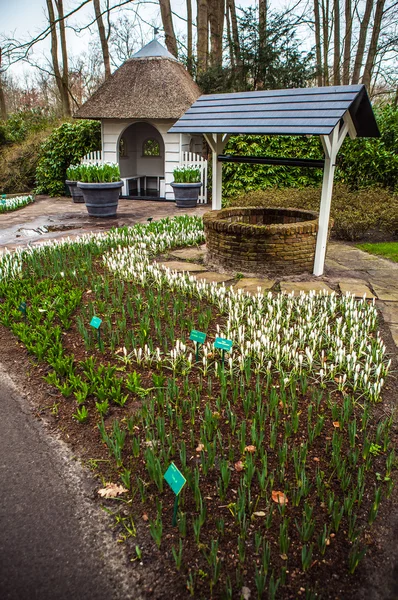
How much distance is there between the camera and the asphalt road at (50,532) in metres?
2.04

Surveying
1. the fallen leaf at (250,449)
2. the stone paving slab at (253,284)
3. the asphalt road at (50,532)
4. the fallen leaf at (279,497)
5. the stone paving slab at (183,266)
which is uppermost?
the stone paving slab at (183,266)

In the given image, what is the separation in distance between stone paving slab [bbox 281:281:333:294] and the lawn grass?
2228 mm

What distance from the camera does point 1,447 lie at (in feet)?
9.90

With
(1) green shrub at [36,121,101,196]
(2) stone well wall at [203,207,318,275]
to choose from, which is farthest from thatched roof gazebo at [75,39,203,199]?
(2) stone well wall at [203,207,318,275]

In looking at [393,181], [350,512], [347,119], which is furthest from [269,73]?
[350,512]

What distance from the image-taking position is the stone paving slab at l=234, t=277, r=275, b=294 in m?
5.77

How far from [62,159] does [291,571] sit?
52.4 ft

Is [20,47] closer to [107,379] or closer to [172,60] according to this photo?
[172,60]

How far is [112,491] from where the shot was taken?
2.56 m

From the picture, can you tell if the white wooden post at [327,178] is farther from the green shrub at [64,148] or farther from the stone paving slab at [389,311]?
the green shrub at [64,148]

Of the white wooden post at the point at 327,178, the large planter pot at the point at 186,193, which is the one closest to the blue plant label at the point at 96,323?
the white wooden post at the point at 327,178

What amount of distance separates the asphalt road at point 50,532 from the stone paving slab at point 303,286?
3.59m

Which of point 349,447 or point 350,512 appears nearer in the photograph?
point 350,512

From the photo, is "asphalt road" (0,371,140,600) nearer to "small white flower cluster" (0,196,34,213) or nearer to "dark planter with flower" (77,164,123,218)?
"dark planter with flower" (77,164,123,218)
